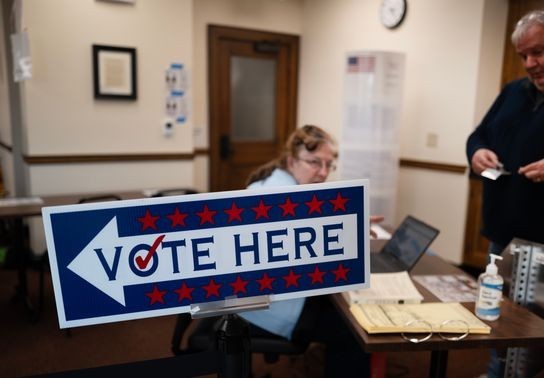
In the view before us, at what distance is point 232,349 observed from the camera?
2.78 feet

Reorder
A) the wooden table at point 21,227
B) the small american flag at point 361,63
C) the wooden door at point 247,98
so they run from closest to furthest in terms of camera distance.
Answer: the wooden table at point 21,227
the small american flag at point 361,63
the wooden door at point 247,98

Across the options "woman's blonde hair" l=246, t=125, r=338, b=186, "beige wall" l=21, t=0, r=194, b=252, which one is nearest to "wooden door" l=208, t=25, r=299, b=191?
"beige wall" l=21, t=0, r=194, b=252

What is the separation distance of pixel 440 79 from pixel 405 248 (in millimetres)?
2514

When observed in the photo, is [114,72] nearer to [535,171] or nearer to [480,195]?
[480,195]

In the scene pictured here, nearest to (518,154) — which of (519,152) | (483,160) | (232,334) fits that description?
(519,152)

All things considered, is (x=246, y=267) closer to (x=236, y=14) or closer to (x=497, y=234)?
(x=497, y=234)

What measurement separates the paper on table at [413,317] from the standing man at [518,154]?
445 mm

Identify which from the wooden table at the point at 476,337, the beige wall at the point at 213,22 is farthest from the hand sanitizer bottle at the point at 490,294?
the beige wall at the point at 213,22

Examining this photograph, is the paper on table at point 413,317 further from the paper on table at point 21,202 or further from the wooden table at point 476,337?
the paper on table at point 21,202

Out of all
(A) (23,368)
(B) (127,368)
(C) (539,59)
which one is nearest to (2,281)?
(A) (23,368)

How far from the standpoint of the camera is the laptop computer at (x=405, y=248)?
5.31 ft

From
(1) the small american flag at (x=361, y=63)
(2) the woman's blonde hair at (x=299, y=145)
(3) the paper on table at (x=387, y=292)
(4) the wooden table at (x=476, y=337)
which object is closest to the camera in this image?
(4) the wooden table at (x=476, y=337)

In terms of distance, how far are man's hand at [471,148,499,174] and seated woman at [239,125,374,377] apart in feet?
1.83

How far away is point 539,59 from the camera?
1437 mm
